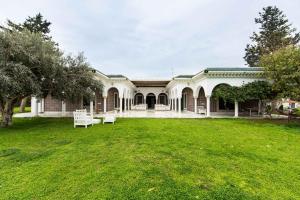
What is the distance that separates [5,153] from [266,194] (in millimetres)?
6725

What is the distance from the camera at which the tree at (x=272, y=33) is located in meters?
32.1

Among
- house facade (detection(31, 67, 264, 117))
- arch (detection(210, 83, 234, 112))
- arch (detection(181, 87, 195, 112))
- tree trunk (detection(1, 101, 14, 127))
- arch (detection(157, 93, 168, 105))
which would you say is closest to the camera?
tree trunk (detection(1, 101, 14, 127))

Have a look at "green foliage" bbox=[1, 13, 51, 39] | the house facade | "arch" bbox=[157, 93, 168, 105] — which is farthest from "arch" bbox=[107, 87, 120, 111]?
"green foliage" bbox=[1, 13, 51, 39]

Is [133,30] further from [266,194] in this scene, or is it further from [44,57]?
[266,194]

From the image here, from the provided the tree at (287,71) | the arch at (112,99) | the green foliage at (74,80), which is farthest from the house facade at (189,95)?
Result: the tree at (287,71)

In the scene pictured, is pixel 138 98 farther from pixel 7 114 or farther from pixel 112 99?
pixel 7 114

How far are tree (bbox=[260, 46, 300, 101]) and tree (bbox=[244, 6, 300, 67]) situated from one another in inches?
790

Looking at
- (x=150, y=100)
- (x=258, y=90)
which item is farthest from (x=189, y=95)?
(x=150, y=100)

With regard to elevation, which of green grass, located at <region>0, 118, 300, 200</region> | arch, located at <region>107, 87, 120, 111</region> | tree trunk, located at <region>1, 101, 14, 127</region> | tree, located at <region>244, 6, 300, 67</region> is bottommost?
green grass, located at <region>0, 118, 300, 200</region>

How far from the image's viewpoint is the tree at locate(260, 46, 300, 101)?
1253cm

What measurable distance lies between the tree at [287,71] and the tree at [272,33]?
790 inches

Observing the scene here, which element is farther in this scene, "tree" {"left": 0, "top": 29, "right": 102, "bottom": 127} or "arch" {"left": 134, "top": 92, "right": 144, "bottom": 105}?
"arch" {"left": 134, "top": 92, "right": 144, "bottom": 105}

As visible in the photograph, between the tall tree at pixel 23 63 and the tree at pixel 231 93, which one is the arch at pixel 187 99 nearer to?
the tree at pixel 231 93

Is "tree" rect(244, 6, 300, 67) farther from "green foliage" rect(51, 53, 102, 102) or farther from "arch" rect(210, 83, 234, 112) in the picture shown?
"green foliage" rect(51, 53, 102, 102)
